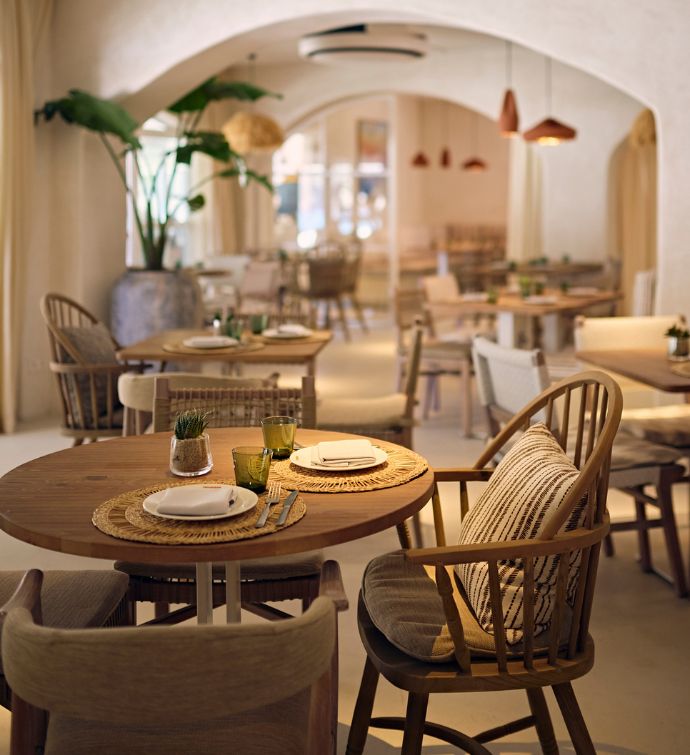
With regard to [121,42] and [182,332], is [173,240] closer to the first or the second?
[121,42]

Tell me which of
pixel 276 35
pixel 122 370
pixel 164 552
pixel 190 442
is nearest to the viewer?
pixel 164 552

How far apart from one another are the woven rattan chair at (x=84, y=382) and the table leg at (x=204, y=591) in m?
2.38

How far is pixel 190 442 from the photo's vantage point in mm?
2400

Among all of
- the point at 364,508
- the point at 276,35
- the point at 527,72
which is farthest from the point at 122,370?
the point at 527,72

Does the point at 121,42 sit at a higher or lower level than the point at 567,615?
higher

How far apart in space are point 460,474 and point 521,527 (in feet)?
1.59

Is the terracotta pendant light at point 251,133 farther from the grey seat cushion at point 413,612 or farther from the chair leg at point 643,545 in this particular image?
the grey seat cushion at point 413,612

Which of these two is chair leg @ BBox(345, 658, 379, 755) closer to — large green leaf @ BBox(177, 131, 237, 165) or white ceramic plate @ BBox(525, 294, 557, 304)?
white ceramic plate @ BBox(525, 294, 557, 304)

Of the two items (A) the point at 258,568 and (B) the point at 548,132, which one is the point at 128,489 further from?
(B) the point at 548,132

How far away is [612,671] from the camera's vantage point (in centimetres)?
310

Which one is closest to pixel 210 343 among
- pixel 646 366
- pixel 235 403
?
pixel 235 403

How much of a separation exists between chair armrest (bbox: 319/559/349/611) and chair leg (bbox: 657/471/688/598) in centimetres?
198

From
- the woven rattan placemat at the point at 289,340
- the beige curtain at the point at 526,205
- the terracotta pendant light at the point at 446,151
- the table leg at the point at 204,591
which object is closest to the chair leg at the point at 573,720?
the table leg at the point at 204,591

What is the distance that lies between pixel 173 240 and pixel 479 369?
299 inches
